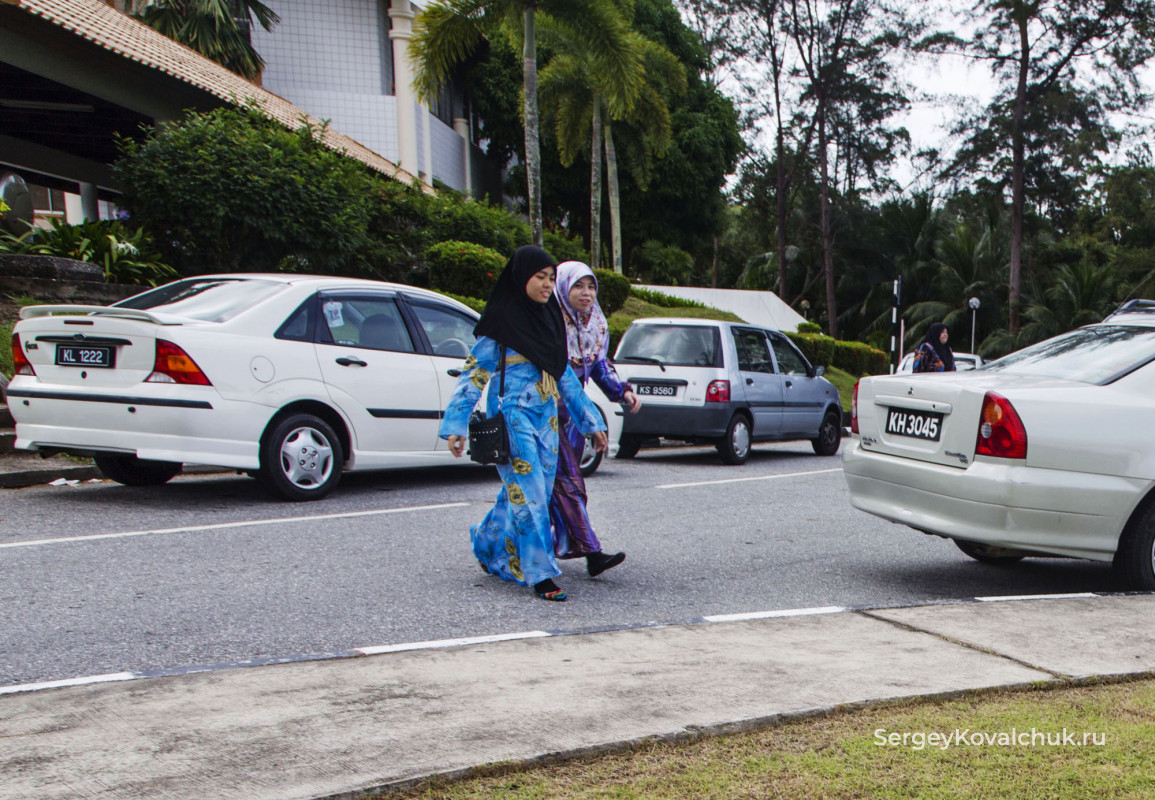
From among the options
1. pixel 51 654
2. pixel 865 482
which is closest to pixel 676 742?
pixel 51 654

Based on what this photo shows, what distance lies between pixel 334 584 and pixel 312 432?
107 inches

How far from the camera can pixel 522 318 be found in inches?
211

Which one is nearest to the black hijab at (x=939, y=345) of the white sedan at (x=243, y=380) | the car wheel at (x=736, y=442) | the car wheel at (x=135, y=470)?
the car wheel at (x=736, y=442)

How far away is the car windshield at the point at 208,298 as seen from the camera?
26.0 ft

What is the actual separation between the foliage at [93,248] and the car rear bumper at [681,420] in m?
6.60

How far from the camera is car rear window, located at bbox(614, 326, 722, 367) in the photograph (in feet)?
40.2

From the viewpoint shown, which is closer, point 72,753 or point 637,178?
point 72,753

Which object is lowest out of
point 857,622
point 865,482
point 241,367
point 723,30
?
point 857,622

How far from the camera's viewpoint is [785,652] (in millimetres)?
4121

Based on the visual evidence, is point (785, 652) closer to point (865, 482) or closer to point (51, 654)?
point (865, 482)

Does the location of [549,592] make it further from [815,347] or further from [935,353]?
[815,347]

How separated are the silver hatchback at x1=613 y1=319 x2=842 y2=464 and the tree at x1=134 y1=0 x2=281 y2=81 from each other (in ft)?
61.3

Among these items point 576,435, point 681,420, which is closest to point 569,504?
point 576,435

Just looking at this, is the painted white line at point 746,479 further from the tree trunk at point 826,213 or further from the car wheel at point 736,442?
the tree trunk at point 826,213
